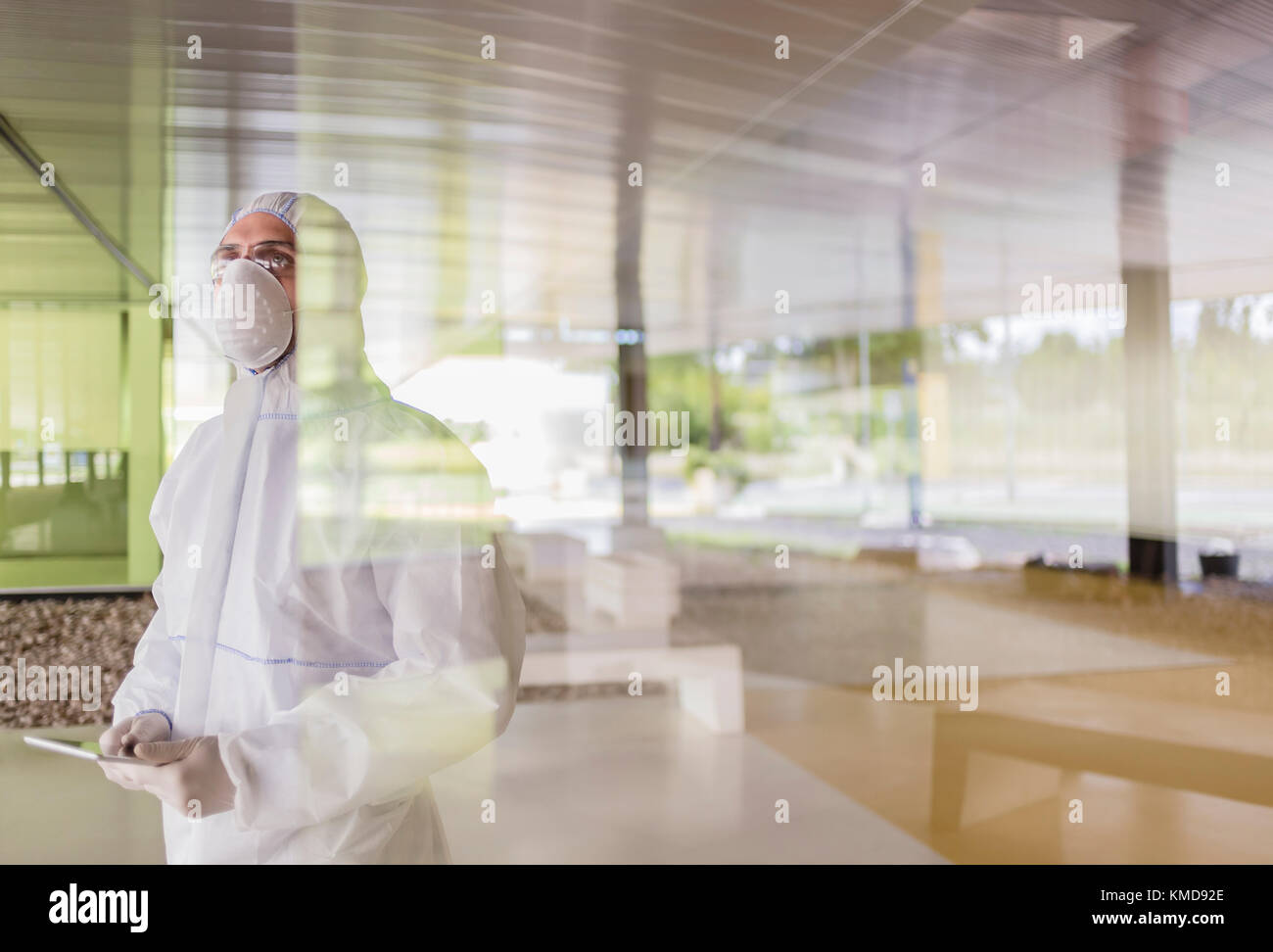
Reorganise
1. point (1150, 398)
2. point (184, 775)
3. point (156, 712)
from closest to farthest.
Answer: point (184, 775)
point (156, 712)
point (1150, 398)

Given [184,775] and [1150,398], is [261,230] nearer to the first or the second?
[184,775]

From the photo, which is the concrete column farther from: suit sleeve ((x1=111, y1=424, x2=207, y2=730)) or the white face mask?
suit sleeve ((x1=111, y1=424, x2=207, y2=730))

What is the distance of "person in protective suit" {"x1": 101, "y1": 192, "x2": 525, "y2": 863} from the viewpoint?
1602 millimetres

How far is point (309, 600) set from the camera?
176 cm

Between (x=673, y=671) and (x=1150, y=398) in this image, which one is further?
(x=1150, y=398)

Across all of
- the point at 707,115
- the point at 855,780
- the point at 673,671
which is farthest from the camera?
the point at 673,671

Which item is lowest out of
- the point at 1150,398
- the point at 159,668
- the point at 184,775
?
the point at 184,775

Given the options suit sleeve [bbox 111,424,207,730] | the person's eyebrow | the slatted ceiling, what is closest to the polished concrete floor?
suit sleeve [bbox 111,424,207,730]

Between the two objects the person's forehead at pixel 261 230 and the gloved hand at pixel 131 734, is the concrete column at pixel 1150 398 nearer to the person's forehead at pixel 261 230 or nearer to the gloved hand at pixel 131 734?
the person's forehead at pixel 261 230

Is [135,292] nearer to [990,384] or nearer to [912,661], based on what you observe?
[912,661]

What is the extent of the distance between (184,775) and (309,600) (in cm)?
35

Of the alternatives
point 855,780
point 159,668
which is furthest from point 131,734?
point 855,780

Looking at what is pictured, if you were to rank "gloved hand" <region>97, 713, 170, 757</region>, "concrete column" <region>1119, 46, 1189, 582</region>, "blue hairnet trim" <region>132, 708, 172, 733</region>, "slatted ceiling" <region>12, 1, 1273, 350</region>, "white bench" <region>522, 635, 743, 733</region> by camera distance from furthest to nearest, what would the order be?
"concrete column" <region>1119, 46, 1189, 582</region> → "white bench" <region>522, 635, 743, 733</region> → "slatted ceiling" <region>12, 1, 1273, 350</region> → "blue hairnet trim" <region>132, 708, 172, 733</region> → "gloved hand" <region>97, 713, 170, 757</region>
